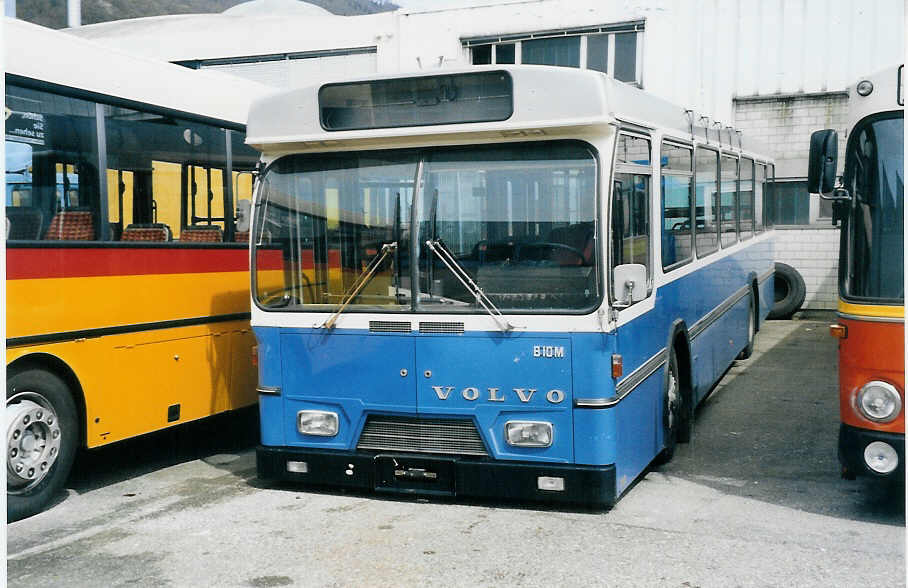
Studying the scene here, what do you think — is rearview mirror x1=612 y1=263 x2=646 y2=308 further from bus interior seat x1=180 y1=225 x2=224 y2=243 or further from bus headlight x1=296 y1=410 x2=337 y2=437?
bus interior seat x1=180 y1=225 x2=224 y2=243

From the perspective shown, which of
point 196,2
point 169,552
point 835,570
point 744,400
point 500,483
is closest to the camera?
point 835,570

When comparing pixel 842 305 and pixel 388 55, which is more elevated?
pixel 388 55

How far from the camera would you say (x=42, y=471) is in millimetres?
7164

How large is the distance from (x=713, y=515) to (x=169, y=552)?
3.37m

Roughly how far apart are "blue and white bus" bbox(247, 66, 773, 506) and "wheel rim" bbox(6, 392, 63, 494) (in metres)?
1.44

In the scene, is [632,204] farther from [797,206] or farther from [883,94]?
[797,206]

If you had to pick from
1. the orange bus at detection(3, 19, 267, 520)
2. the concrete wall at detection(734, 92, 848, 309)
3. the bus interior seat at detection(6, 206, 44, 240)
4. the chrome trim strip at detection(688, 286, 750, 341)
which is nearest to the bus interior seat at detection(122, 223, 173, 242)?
the orange bus at detection(3, 19, 267, 520)

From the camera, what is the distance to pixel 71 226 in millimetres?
7309

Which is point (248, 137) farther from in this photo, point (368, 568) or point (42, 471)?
point (368, 568)

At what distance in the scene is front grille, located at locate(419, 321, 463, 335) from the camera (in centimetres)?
666

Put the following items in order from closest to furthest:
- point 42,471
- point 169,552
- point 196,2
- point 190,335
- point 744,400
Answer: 1. point 169,552
2. point 42,471
3. point 190,335
4. point 744,400
5. point 196,2

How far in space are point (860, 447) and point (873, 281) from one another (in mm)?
994

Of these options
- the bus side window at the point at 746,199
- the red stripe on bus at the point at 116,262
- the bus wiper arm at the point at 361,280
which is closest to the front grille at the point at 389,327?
the bus wiper arm at the point at 361,280

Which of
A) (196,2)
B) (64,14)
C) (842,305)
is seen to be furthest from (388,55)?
(196,2)
